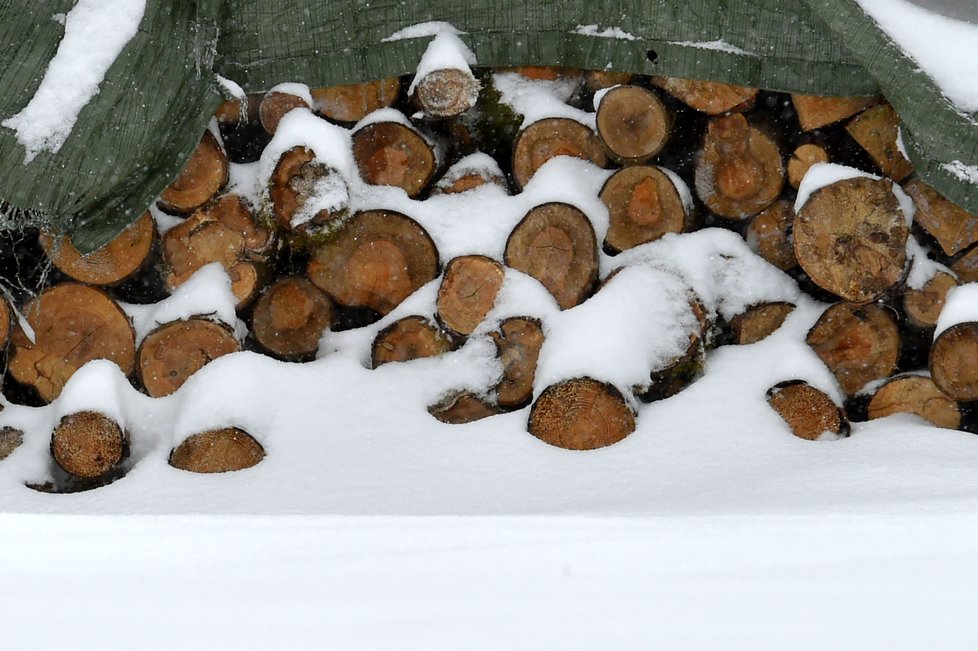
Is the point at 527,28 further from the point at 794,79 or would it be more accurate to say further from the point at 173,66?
the point at 173,66

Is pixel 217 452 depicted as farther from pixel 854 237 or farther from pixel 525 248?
pixel 854 237

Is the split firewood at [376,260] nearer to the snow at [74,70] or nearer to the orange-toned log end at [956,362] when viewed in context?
the snow at [74,70]

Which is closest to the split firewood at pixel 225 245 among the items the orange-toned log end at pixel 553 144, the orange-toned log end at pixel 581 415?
the orange-toned log end at pixel 553 144

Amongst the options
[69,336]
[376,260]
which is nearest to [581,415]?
[376,260]

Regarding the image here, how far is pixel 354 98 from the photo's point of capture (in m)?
2.85

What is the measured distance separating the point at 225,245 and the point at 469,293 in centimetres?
76

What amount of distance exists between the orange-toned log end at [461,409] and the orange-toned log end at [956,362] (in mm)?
1204

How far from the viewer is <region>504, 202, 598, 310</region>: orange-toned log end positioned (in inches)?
106

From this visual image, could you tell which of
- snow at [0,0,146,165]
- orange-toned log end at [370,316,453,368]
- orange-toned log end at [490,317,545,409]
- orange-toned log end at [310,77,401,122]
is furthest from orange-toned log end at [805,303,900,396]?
snow at [0,0,146,165]

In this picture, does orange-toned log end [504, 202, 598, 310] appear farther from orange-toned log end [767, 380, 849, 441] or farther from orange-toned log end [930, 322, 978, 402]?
orange-toned log end [930, 322, 978, 402]

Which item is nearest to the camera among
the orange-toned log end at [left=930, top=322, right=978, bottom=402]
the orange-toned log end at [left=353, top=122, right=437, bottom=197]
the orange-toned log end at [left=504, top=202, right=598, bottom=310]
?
the orange-toned log end at [left=930, top=322, right=978, bottom=402]

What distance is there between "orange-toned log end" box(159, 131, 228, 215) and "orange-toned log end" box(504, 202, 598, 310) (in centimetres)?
90

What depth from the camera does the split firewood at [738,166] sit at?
2.69 meters

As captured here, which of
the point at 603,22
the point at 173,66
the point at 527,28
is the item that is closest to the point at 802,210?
the point at 603,22
